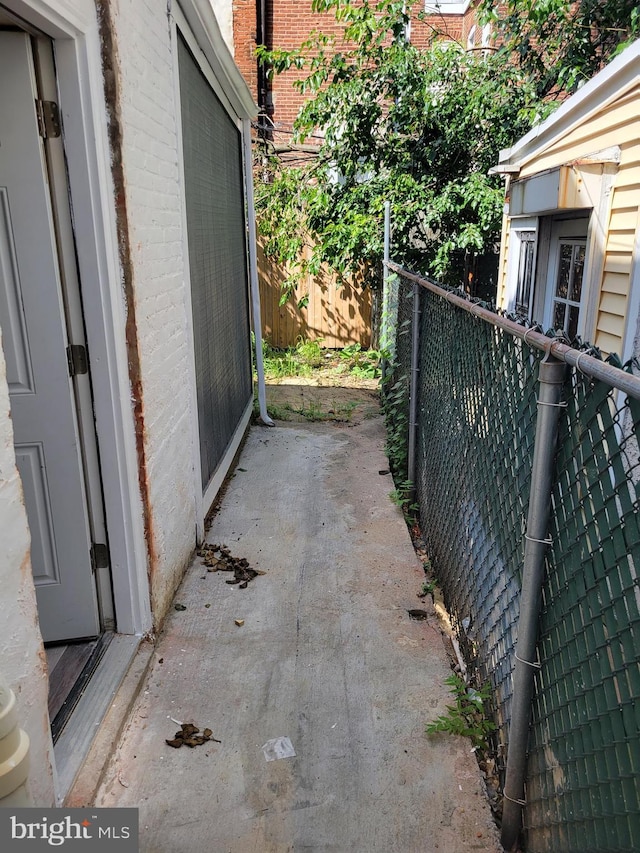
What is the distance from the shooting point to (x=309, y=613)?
3.34 meters

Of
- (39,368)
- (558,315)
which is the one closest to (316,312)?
(558,315)

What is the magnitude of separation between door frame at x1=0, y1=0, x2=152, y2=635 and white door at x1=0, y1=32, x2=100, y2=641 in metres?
0.10

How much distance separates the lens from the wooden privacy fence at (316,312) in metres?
10.6

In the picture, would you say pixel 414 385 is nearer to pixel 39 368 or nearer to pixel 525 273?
pixel 39 368

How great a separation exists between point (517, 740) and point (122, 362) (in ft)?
6.72

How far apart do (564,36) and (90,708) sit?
9460 millimetres

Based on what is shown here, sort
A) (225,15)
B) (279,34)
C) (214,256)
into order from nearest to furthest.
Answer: (214,256)
(225,15)
(279,34)

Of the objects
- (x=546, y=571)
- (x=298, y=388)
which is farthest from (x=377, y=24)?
(x=546, y=571)

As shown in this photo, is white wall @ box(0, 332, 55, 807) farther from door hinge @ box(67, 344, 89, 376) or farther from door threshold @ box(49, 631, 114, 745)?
door hinge @ box(67, 344, 89, 376)

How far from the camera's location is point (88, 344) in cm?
259

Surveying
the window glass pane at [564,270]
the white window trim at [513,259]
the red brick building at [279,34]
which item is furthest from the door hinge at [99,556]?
the red brick building at [279,34]

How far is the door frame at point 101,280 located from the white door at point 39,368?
103 millimetres

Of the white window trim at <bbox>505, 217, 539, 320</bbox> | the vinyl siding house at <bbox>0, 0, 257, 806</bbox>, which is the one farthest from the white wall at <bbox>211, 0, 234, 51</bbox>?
the vinyl siding house at <bbox>0, 0, 257, 806</bbox>

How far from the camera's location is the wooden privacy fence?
10.6 meters
